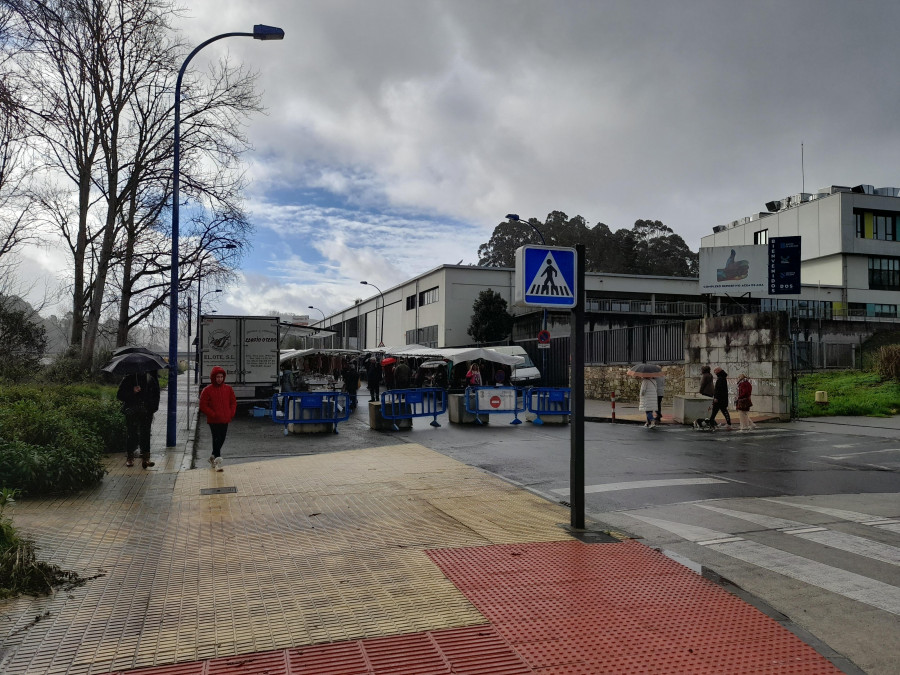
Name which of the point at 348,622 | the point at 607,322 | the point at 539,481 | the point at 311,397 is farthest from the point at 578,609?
the point at 607,322

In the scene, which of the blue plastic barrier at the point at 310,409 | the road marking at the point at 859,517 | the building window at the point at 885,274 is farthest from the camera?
the building window at the point at 885,274

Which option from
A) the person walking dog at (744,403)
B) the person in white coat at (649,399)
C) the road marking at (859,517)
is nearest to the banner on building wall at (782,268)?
the person in white coat at (649,399)

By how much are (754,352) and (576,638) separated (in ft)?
60.6

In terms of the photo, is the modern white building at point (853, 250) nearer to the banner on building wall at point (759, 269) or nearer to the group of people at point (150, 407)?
the banner on building wall at point (759, 269)

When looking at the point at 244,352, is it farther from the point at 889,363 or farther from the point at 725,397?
the point at 889,363

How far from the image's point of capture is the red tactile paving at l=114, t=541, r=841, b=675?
369 cm

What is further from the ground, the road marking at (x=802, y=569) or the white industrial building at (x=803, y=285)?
the white industrial building at (x=803, y=285)

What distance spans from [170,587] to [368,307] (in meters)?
83.6

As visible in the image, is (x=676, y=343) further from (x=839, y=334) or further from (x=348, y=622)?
(x=348, y=622)

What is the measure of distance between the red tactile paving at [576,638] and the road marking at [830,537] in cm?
192

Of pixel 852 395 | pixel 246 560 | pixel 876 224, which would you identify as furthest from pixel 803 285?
pixel 246 560

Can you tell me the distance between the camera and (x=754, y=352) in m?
20.5

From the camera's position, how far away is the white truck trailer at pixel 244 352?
23.2m

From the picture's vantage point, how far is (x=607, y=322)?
52844mm
